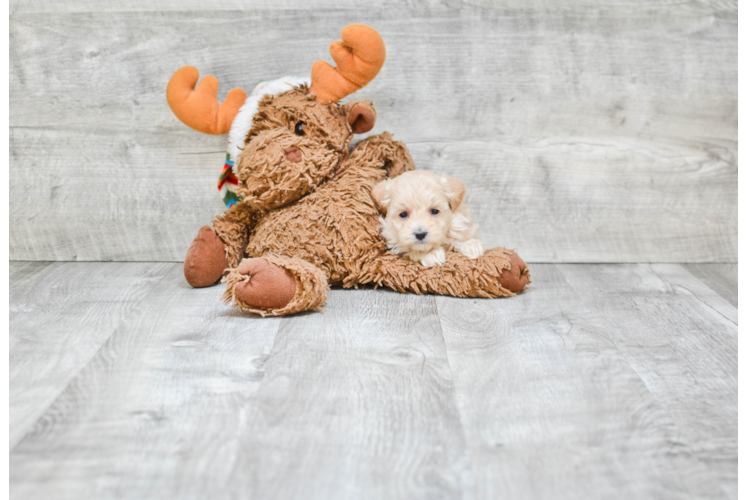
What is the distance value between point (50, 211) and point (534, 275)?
1184 millimetres

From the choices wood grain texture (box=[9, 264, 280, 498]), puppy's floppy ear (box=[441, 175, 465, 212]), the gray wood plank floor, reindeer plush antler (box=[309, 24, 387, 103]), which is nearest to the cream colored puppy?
puppy's floppy ear (box=[441, 175, 465, 212])

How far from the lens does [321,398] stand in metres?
0.88

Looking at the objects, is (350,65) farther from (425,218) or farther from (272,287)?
(272,287)

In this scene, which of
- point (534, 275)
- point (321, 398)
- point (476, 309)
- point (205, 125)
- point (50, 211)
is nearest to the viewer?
point (321, 398)

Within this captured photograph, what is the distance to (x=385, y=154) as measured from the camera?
4.67 ft

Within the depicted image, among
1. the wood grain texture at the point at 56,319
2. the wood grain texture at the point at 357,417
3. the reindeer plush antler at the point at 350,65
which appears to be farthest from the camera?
the reindeer plush antler at the point at 350,65

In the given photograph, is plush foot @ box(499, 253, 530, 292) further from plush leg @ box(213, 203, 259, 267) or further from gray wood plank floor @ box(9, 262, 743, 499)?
plush leg @ box(213, 203, 259, 267)

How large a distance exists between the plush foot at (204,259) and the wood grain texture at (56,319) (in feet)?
0.34

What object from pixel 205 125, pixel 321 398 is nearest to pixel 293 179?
pixel 205 125

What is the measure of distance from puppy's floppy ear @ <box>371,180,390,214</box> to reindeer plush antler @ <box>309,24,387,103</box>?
20cm

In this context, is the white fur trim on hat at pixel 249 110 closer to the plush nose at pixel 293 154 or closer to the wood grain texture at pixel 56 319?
the plush nose at pixel 293 154

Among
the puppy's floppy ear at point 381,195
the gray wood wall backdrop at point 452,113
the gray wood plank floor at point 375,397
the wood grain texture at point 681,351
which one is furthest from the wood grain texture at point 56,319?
the wood grain texture at point 681,351

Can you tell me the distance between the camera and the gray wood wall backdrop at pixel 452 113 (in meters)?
1.54
